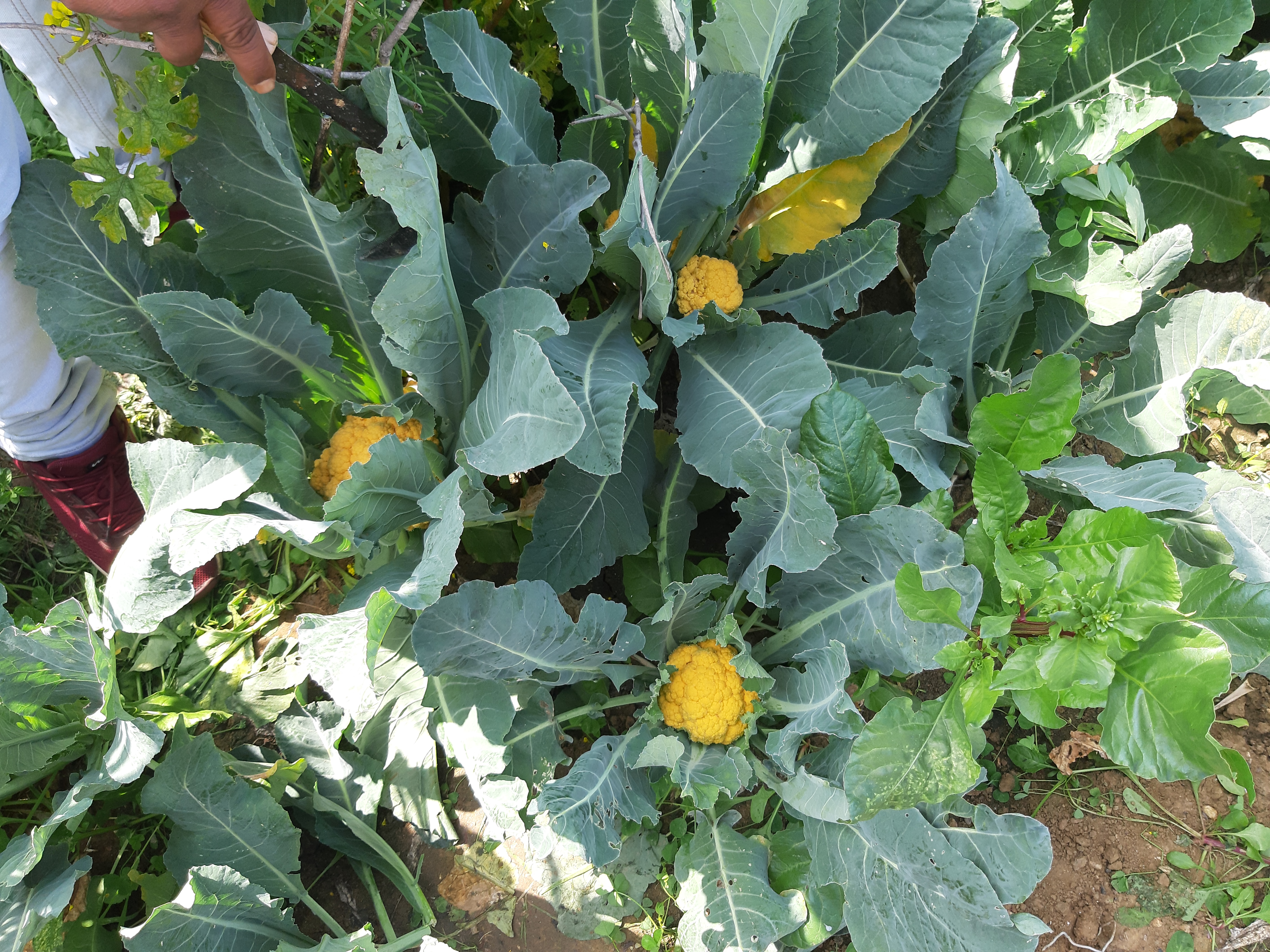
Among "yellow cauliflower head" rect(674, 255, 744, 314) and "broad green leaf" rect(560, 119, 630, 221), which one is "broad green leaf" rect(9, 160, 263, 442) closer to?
"broad green leaf" rect(560, 119, 630, 221)

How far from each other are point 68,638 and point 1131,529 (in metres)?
1.92

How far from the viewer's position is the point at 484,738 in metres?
1.72

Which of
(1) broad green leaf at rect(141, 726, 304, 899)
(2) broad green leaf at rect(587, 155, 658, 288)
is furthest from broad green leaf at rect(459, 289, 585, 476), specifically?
(1) broad green leaf at rect(141, 726, 304, 899)

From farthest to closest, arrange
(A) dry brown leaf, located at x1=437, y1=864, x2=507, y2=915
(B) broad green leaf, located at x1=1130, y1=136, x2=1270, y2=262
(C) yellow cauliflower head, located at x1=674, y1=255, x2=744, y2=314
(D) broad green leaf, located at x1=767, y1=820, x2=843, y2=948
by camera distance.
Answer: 1. (B) broad green leaf, located at x1=1130, y1=136, x2=1270, y2=262
2. (A) dry brown leaf, located at x1=437, y1=864, x2=507, y2=915
3. (C) yellow cauliflower head, located at x1=674, y1=255, x2=744, y2=314
4. (D) broad green leaf, located at x1=767, y1=820, x2=843, y2=948

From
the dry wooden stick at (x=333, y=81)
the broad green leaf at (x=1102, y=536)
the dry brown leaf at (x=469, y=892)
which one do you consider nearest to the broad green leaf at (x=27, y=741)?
the dry brown leaf at (x=469, y=892)

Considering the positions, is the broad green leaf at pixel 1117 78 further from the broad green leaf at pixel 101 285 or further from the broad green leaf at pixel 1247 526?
the broad green leaf at pixel 101 285

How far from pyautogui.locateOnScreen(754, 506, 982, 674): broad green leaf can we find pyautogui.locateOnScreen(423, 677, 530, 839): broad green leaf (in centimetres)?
64

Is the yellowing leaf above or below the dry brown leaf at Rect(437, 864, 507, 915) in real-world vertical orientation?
above

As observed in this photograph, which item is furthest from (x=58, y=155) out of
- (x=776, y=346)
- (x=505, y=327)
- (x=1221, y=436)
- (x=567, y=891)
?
(x=1221, y=436)

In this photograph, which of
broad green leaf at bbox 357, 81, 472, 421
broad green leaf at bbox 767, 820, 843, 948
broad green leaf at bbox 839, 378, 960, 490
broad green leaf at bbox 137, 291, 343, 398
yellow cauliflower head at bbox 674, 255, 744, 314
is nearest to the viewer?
broad green leaf at bbox 357, 81, 472, 421

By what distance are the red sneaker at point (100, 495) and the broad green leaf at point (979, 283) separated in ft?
6.10

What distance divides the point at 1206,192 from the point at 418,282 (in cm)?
212

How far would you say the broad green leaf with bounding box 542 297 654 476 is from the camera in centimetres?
148

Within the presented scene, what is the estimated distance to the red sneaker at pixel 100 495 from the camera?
1945 millimetres
